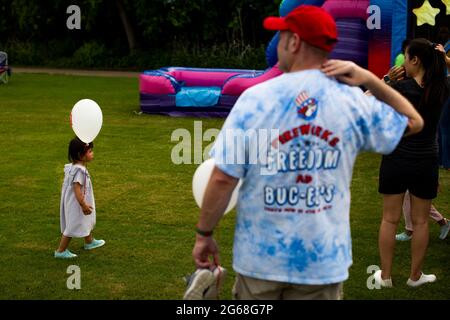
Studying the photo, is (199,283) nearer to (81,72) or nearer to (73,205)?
(73,205)

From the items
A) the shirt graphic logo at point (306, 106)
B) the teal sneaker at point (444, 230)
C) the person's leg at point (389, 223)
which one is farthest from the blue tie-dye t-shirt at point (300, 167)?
the teal sneaker at point (444, 230)

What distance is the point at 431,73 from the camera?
185 inches

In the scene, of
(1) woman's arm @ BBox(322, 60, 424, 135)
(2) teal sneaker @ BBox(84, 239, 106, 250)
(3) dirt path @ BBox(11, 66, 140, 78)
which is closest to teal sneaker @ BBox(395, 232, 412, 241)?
(2) teal sneaker @ BBox(84, 239, 106, 250)

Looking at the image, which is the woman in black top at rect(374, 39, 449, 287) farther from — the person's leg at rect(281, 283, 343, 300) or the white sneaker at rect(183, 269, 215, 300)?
the white sneaker at rect(183, 269, 215, 300)

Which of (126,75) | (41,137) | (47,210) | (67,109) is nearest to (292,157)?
(47,210)

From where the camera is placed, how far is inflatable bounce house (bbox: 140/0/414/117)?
37.1 feet

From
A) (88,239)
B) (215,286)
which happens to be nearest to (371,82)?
(215,286)

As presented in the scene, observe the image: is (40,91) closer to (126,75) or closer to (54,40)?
(126,75)

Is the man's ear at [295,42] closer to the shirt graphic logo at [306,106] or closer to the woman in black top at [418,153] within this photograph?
the shirt graphic logo at [306,106]

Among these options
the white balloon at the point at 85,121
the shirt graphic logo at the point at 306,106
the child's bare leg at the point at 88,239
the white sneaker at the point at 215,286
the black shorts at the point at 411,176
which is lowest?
the child's bare leg at the point at 88,239

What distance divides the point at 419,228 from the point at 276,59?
6.60 metres

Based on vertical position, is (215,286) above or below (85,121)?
below

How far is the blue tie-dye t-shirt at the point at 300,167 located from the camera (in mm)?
2842

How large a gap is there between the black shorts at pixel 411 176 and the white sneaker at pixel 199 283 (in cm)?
209
